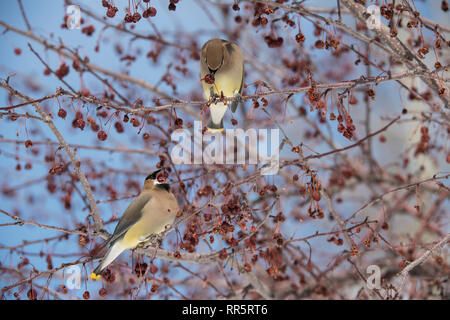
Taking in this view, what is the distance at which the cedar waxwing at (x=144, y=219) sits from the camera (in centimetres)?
272

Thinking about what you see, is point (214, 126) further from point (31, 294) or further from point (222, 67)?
point (31, 294)

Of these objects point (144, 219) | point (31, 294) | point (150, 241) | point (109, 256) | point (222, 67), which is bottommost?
point (31, 294)

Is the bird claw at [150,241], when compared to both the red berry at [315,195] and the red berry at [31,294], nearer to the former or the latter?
the red berry at [31,294]

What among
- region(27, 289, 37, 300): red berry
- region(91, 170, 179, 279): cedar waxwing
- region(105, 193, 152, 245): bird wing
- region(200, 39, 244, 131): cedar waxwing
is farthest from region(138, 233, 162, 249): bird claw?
region(200, 39, 244, 131): cedar waxwing

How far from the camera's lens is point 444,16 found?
4562 mm

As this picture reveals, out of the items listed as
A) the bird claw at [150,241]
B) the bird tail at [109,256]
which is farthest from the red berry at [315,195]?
the bird tail at [109,256]

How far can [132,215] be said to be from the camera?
9.35ft

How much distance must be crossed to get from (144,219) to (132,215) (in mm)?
76

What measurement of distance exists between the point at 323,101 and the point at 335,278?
96.7 inches

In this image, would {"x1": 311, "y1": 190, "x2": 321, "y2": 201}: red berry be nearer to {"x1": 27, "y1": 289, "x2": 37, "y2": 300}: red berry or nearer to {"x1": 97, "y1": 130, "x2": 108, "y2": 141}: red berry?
{"x1": 97, "y1": 130, "x2": 108, "y2": 141}: red berry

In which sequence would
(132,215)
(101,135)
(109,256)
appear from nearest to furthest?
(101,135) → (109,256) → (132,215)

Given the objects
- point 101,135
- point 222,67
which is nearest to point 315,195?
point 101,135

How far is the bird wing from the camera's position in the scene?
2.71 meters
